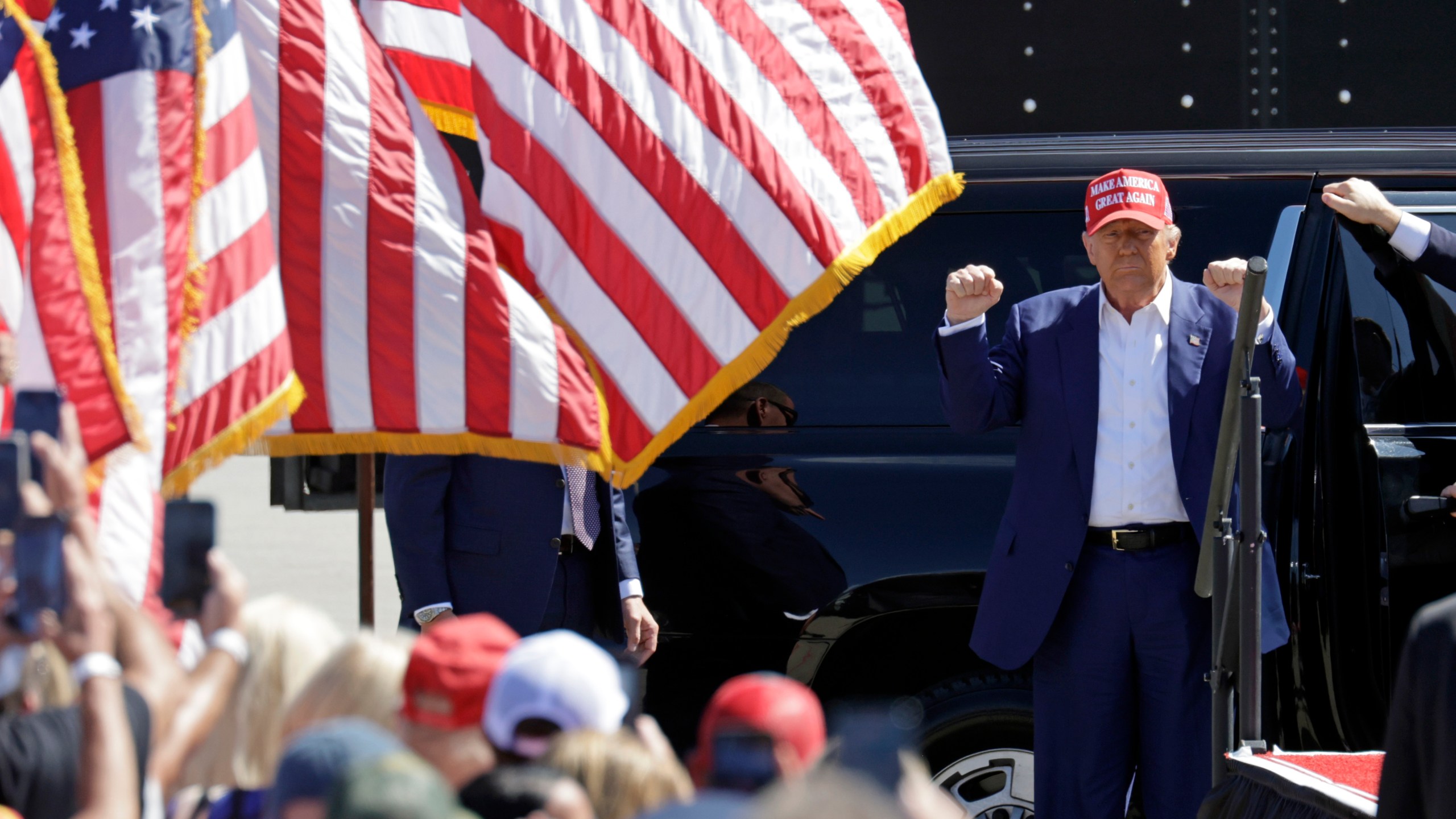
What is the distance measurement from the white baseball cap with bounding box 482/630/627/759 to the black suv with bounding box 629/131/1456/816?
2.24m

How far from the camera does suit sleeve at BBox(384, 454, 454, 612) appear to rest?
11.2 ft

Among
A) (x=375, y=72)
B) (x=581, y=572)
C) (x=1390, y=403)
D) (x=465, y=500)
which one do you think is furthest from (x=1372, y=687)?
(x=375, y=72)

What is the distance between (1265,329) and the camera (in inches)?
122

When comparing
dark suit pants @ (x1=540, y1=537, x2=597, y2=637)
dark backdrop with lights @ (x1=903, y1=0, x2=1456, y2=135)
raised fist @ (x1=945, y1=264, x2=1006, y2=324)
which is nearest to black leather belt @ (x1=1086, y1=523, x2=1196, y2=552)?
raised fist @ (x1=945, y1=264, x2=1006, y2=324)

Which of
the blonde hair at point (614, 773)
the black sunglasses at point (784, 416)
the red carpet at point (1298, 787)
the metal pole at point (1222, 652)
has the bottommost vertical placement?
the red carpet at point (1298, 787)

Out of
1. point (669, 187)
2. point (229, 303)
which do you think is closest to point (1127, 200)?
point (669, 187)

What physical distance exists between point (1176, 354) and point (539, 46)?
160cm

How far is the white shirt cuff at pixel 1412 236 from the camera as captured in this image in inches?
127

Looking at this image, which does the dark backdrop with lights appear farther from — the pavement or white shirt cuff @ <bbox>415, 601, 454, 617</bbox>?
white shirt cuff @ <bbox>415, 601, 454, 617</bbox>

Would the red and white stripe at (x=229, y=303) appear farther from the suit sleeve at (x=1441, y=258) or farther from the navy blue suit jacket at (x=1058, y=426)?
the suit sleeve at (x=1441, y=258)

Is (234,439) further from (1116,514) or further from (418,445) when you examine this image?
(1116,514)

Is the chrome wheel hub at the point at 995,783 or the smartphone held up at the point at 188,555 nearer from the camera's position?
the smartphone held up at the point at 188,555

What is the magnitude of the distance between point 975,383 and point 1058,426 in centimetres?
24

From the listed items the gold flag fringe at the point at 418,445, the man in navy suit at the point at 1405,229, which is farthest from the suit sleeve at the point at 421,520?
the man in navy suit at the point at 1405,229
